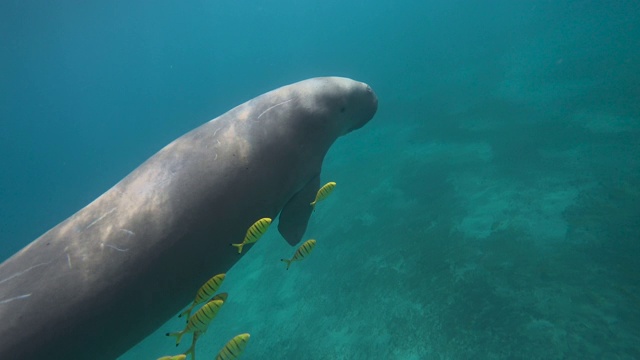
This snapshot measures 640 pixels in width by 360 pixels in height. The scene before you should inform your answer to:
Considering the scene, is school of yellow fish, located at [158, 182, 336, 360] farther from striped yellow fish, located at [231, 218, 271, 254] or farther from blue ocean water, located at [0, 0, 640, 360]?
blue ocean water, located at [0, 0, 640, 360]

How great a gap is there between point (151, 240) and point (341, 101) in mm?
3312

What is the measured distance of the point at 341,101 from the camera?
5.23 metres

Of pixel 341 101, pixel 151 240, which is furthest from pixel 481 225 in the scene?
pixel 151 240

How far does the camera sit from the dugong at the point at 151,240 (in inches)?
112

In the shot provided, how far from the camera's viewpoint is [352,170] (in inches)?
622

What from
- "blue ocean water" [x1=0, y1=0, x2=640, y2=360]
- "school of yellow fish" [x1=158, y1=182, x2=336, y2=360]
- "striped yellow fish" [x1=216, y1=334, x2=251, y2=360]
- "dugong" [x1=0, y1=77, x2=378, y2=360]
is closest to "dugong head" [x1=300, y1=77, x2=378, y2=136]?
"dugong" [x1=0, y1=77, x2=378, y2=360]

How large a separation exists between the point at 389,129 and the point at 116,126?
131345 millimetres

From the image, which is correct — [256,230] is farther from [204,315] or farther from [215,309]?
[204,315]

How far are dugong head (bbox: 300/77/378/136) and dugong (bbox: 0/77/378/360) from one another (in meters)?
0.47

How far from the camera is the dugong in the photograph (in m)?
2.84

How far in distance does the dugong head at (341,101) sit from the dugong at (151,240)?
47 centimetres

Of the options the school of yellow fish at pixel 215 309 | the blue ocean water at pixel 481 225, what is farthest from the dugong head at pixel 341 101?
the blue ocean water at pixel 481 225

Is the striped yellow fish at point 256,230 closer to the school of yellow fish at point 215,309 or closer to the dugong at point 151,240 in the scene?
the school of yellow fish at point 215,309

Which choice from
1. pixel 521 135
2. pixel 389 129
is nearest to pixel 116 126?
pixel 389 129
